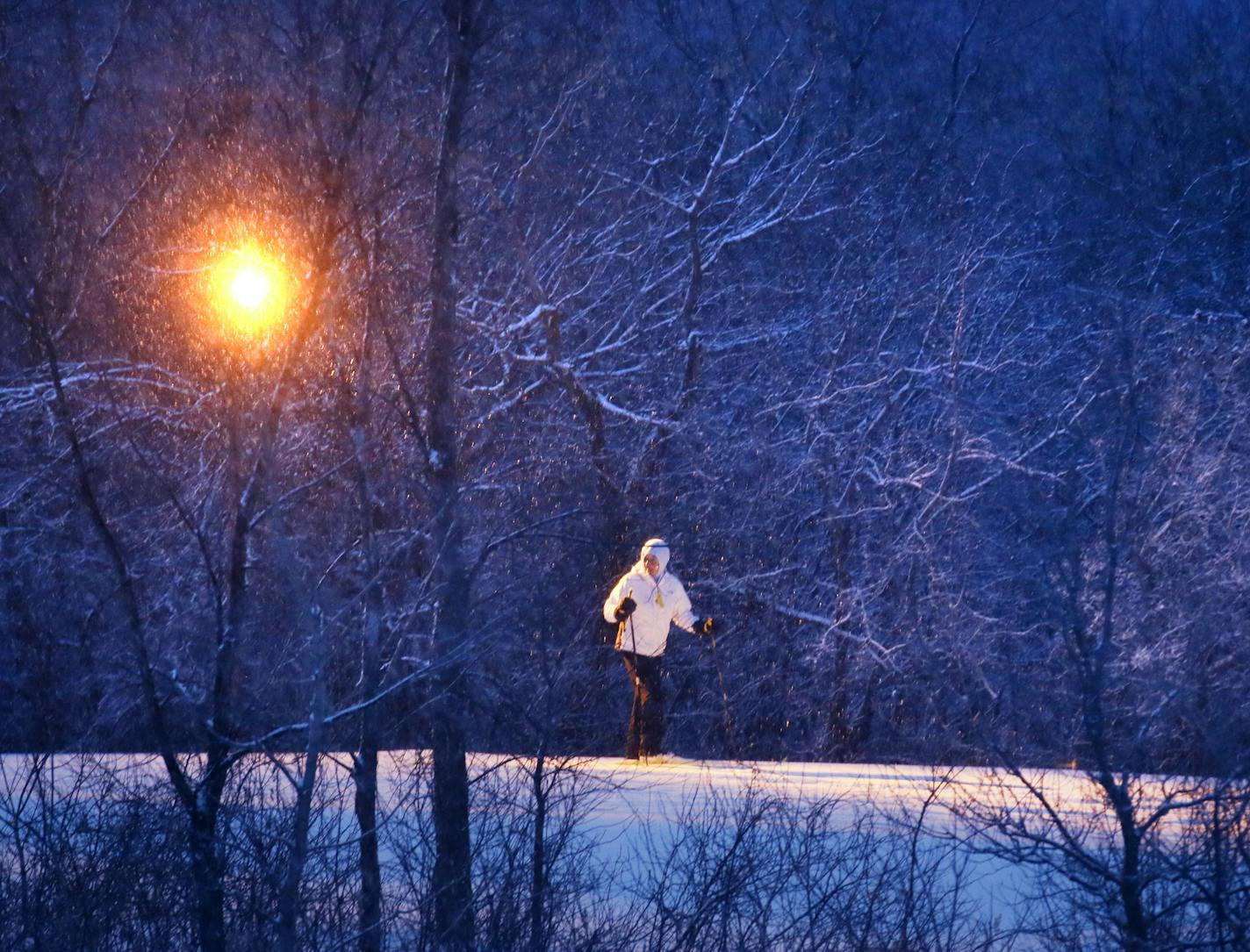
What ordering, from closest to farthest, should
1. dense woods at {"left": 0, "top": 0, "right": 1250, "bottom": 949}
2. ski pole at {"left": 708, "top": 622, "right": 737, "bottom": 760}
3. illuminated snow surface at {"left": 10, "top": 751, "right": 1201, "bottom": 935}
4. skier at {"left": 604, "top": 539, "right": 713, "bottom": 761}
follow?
illuminated snow surface at {"left": 10, "top": 751, "right": 1201, "bottom": 935} < dense woods at {"left": 0, "top": 0, "right": 1250, "bottom": 949} < skier at {"left": 604, "top": 539, "right": 713, "bottom": 761} < ski pole at {"left": 708, "top": 622, "right": 737, "bottom": 760}

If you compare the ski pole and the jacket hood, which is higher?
the jacket hood

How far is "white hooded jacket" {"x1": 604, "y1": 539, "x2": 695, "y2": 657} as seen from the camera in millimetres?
9445

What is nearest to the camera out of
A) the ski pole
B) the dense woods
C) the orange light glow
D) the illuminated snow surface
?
the illuminated snow surface

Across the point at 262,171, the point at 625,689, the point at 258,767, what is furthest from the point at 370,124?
the point at 625,689

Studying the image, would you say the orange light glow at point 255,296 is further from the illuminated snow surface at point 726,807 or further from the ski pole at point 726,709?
the ski pole at point 726,709

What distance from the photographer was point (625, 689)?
15.1m

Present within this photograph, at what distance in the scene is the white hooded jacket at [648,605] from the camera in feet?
31.0

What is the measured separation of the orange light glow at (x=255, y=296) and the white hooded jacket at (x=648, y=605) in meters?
3.08

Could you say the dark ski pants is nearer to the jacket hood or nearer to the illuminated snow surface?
the jacket hood

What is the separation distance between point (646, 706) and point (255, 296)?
4.21 m

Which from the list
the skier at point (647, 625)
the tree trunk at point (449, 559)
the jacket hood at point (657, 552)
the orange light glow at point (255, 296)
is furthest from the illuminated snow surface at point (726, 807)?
the jacket hood at point (657, 552)

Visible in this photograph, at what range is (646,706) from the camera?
9.58 metres

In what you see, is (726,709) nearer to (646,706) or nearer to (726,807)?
(646,706)

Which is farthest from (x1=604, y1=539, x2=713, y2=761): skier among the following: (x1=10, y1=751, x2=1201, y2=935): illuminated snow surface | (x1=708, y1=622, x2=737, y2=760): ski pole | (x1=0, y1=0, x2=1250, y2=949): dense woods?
(x1=10, y1=751, x2=1201, y2=935): illuminated snow surface
